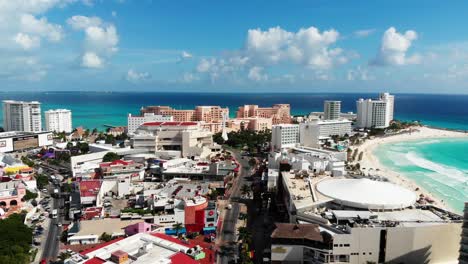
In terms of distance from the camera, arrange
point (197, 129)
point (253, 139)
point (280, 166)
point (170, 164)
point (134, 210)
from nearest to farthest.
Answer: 1. point (134, 210)
2. point (280, 166)
3. point (170, 164)
4. point (197, 129)
5. point (253, 139)

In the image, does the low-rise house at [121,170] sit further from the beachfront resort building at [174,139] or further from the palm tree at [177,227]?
the palm tree at [177,227]

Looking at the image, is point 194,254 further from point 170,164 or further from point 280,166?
point 170,164

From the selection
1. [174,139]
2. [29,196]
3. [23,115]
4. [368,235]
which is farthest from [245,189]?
[23,115]

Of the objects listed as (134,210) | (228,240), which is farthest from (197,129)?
(228,240)

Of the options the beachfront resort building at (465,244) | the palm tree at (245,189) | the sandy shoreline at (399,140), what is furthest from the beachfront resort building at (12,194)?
the sandy shoreline at (399,140)

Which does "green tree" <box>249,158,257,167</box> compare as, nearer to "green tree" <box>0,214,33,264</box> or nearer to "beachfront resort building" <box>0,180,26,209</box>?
"beachfront resort building" <box>0,180,26,209</box>

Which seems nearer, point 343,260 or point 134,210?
point 343,260
